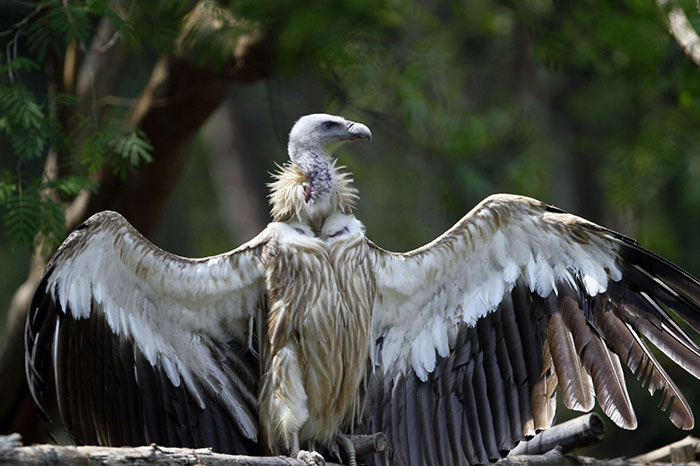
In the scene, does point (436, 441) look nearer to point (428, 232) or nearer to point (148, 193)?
point (148, 193)

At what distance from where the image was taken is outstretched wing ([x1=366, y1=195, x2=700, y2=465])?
4859mm

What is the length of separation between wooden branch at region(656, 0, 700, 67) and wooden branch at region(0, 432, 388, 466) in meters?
3.27

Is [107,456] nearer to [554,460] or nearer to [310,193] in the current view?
[310,193]

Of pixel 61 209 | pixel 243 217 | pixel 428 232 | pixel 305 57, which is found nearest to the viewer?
pixel 61 209

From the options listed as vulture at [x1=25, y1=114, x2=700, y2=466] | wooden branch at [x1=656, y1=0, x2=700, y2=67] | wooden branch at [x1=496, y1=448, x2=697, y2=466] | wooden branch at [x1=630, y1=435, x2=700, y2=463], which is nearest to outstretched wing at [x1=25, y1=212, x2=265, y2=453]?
vulture at [x1=25, y1=114, x2=700, y2=466]

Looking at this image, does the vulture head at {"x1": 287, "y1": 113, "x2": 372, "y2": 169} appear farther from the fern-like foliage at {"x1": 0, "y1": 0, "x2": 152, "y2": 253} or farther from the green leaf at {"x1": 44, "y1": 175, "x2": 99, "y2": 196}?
the green leaf at {"x1": 44, "y1": 175, "x2": 99, "y2": 196}

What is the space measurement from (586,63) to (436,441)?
6063mm

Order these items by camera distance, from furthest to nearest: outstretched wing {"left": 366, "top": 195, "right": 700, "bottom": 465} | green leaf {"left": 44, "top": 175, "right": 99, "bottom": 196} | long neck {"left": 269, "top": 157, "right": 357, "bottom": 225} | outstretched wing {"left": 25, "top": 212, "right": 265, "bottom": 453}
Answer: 1. green leaf {"left": 44, "top": 175, "right": 99, "bottom": 196}
2. long neck {"left": 269, "top": 157, "right": 357, "bottom": 225}
3. outstretched wing {"left": 366, "top": 195, "right": 700, "bottom": 465}
4. outstretched wing {"left": 25, "top": 212, "right": 265, "bottom": 453}

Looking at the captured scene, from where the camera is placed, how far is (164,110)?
23.6 feet

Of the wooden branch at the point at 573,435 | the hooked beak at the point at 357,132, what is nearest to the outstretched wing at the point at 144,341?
the hooked beak at the point at 357,132

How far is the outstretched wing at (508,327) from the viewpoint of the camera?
15.9ft

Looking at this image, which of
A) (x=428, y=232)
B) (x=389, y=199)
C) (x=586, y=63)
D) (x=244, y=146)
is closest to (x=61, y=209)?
(x=586, y=63)

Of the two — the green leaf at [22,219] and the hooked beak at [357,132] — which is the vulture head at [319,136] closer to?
the hooked beak at [357,132]

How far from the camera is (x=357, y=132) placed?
206 inches
